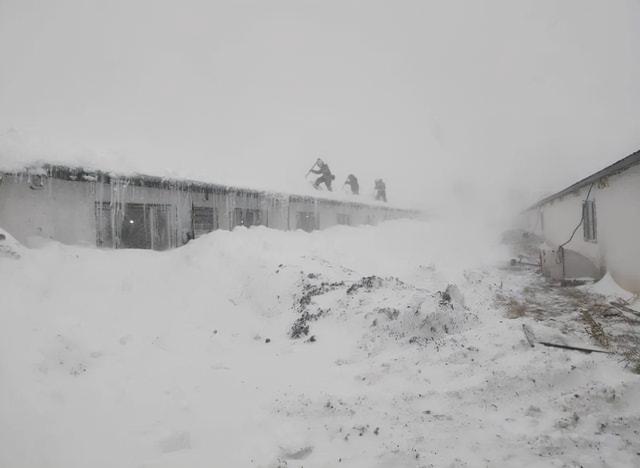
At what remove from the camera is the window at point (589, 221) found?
1157 cm

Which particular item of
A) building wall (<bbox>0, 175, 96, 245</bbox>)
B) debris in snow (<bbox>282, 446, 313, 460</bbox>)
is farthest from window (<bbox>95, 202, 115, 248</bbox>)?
debris in snow (<bbox>282, 446, 313, 460</bbox>)

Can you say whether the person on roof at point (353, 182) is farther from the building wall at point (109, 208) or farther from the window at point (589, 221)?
the window at point (589, 221)

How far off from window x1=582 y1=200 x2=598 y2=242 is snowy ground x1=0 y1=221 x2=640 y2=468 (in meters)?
5.86

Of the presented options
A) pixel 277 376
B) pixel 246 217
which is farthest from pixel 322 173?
pixel 277 376

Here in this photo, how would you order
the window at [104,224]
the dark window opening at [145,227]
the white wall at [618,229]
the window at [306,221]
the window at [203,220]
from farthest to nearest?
the window at [306,221] → the window at [203,220] → the dark window opening at [145,227] → the window at [104,224] → the white wall at [618,229]

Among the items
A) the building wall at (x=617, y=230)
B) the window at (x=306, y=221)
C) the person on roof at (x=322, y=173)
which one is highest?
the person on roof at (x=322, y=173)

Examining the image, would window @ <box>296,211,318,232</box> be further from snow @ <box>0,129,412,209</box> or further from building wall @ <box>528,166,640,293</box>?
building wall @ <box>528,166,640,293</box>

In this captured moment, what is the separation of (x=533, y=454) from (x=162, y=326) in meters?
6.08

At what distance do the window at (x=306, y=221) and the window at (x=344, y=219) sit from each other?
3129 mm

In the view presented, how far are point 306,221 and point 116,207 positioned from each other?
33.2ft

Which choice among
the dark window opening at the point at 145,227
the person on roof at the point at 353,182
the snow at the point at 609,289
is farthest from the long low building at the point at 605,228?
the person on roof at the point at 353,182

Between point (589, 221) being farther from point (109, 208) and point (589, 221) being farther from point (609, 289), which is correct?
point (109, 208)

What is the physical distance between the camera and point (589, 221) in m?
12.2

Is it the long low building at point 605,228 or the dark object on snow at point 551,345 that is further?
the long low building at point 605,228
